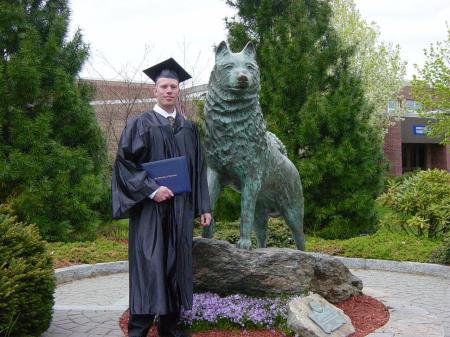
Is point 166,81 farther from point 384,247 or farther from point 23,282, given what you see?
point 384,247

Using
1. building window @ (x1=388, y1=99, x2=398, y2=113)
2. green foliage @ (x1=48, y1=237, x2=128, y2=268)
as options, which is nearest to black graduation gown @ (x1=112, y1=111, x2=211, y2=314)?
green foliage @ (x1=48, y1=237, x2=128, y2=268)

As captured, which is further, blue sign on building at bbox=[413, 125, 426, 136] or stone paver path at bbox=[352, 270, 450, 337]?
blue sign on building at bbox=[413, 125, 426, 136]

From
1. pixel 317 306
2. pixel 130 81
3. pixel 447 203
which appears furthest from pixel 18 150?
pixel 130 81

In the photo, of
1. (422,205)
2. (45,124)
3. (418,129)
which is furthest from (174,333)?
(418,129)

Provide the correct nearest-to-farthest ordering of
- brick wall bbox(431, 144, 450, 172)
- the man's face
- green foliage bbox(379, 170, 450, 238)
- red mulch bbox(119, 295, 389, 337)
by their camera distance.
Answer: the man's face, red mulch bbox(119, 295, 389, 337), green foliage bbox(379, 170, 450, 238), brick wall bbox(431, 144, 450, 172)

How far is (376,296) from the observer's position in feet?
19.1

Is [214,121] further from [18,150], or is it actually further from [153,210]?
[18,150]

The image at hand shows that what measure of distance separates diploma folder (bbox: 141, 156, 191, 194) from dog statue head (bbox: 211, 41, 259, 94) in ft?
3.27

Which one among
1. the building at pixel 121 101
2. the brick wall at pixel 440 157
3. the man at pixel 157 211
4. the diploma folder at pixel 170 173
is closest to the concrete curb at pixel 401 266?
the man at pixel 157 211

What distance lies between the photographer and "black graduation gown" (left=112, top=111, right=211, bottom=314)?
12.5 feet

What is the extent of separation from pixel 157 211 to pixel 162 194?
0.17m

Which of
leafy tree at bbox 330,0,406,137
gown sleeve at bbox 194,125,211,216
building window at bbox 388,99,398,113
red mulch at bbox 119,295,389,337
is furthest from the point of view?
building window at bbox 388,99,398,113

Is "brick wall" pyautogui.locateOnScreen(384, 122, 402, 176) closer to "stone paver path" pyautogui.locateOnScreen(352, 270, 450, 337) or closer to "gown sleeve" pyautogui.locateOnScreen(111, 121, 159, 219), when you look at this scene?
"stone paver path" pyautogui.locateOnScreen(352, 270, 450, 337)

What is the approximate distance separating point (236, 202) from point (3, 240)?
703 centimetres
